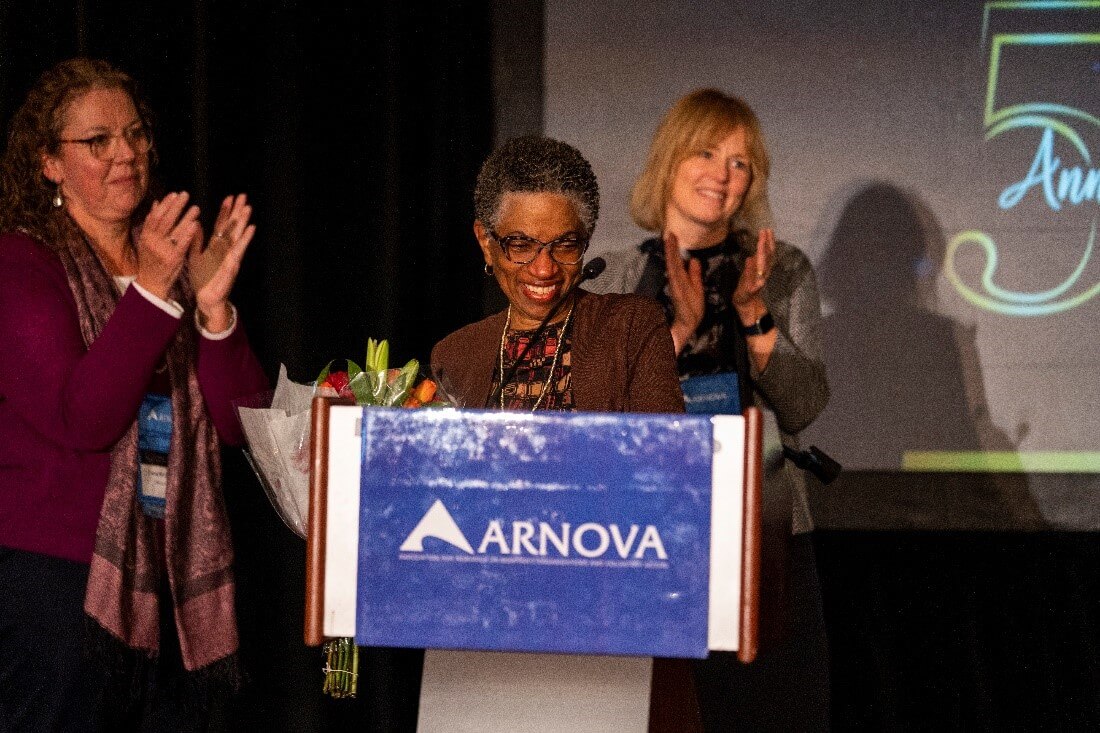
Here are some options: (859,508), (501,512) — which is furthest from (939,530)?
(501,512)

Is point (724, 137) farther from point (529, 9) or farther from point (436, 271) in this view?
point (529, 9)

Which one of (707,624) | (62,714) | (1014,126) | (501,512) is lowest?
(62,714)

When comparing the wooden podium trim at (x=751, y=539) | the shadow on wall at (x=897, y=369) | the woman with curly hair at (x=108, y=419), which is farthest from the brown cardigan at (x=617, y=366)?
the shadow on wall at (x=897, y=369)

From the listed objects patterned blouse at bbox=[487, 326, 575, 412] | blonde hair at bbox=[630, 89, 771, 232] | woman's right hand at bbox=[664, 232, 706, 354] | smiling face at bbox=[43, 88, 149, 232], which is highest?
blonde hair at bbox=[630, 89, 771, 232]

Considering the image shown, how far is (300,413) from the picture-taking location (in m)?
1.62

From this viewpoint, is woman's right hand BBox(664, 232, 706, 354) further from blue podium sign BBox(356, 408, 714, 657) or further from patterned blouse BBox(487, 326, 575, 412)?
blue podium sign BBox(356, 408, 714, 657)

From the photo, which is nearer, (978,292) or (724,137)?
(724,137)

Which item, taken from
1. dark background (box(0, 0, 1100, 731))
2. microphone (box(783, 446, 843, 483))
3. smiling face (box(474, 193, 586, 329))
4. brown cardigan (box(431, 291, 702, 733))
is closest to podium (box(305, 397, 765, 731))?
brown cardigan (box(431, 291, 702, 733))

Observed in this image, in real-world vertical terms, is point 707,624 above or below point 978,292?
below

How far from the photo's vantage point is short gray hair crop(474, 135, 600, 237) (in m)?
1.72

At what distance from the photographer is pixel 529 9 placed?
4.12 m

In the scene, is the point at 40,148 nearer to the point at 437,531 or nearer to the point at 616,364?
the point at 616,364

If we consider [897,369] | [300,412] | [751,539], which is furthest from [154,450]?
[897,369]

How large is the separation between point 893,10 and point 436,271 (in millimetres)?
1810
